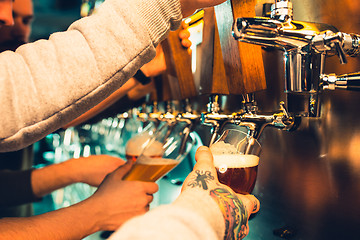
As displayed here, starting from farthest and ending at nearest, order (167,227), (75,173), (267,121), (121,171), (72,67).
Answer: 1. (75,173)
2. (121,171)
3. (267,121)
4. (72,67)
5. (167,227)

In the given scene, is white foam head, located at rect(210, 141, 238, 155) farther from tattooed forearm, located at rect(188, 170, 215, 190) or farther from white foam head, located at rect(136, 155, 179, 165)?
white foam head, located at rect(136, 155, 179, 165)

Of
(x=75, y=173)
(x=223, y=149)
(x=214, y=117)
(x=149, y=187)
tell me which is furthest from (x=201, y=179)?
(x=75, y=173)

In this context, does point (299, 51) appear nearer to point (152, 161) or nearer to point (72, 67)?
point (72, 67)

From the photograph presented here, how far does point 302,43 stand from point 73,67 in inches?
17.7

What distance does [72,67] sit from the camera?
0.60m

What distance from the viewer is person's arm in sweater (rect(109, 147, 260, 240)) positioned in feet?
1.11

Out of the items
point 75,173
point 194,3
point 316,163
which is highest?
point 194,3

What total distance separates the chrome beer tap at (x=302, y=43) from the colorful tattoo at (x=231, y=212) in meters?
0.28

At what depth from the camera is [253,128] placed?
0.75 meters

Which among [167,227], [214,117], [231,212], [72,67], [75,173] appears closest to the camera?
[167,227]

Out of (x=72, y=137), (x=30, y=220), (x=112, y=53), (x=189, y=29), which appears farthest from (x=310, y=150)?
(x=72, y=137)

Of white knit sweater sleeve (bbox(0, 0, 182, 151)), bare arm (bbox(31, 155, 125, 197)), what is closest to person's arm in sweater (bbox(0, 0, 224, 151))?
white knit sweater sleeve (bbox(0, 0, 182, 151))

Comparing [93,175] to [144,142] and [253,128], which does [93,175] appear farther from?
[253,128]

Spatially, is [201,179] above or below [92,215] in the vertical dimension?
above
